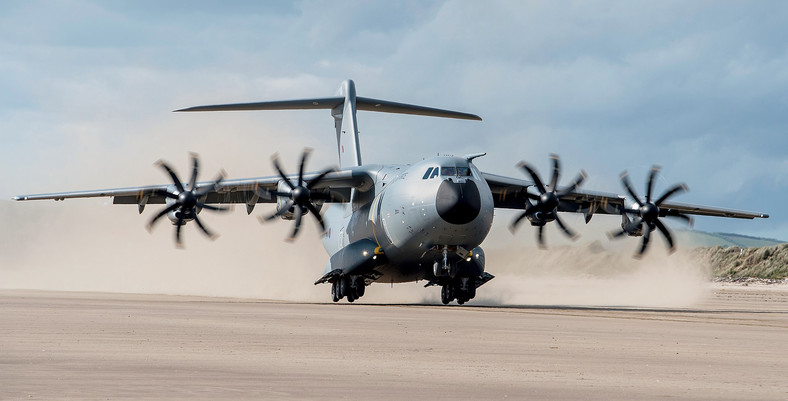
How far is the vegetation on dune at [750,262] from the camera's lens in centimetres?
8400

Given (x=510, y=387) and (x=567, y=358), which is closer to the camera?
(x=510, y=387)

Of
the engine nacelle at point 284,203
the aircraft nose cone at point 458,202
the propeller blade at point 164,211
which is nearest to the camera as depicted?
the aircraft nose cone at point 458,202

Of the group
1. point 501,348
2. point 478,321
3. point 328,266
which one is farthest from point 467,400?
point 328,266

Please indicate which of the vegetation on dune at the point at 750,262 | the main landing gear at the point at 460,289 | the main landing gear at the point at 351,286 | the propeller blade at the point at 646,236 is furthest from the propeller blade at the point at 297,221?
the vegetation on dune at the point at 750,262

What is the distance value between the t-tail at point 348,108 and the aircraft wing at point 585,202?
448 cm

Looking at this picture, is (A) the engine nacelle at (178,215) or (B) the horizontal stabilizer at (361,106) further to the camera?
(B) the horizontal stabilizer at (361,106)

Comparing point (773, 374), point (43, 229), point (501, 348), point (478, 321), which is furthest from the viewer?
point (43, 229)

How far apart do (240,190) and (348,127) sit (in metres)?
5.28

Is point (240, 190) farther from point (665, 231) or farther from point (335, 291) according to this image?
point (665, 231)

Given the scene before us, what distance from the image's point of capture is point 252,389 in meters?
7.72

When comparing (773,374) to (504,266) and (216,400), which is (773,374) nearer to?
(216,400)

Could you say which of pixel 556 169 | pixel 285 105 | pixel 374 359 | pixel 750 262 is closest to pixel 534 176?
pixel 556 169

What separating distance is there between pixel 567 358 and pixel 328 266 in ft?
69.6

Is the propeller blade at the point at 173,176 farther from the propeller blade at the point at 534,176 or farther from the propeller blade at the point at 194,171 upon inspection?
the propeller blade at the point at 534,176
